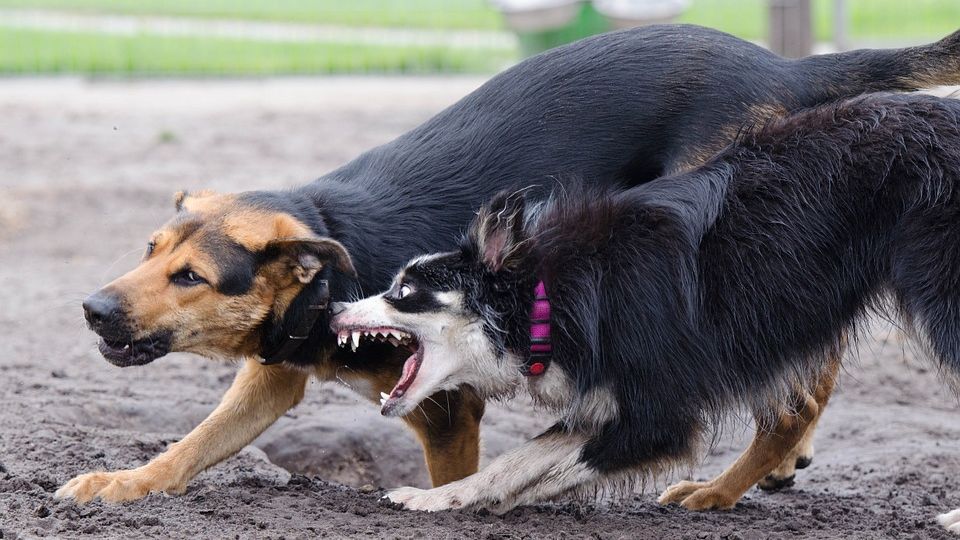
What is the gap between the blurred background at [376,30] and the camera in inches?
584

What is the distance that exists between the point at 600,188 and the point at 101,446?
2378 millimetres

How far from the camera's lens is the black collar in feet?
16.2

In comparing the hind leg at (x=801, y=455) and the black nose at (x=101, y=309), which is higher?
the black nose at (x=101, y=309)

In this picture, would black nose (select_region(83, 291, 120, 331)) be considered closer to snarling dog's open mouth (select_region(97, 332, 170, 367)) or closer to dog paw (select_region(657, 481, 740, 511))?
snarling dog's open mouth (select_region(97, 332, 170, 367))

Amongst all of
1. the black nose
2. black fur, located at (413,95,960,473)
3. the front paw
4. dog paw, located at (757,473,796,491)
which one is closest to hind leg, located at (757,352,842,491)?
dog paw, located at (757,473,796,491)

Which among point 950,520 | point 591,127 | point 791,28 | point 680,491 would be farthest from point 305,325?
point 791,28

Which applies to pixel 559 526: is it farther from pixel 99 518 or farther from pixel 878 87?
pixel 878 87

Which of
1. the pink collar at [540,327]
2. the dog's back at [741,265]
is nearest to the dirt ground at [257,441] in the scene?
the dog's back at [741,265]

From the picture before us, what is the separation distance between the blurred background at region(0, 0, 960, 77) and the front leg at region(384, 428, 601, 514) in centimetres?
869

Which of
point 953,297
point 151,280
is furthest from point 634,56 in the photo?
point 151,280

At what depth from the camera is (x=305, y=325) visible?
196 inches

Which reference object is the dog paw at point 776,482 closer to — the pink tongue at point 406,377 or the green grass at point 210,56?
the pink tongue at point 406,377

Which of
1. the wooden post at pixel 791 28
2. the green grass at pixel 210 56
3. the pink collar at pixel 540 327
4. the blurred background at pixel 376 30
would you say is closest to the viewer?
Answer: the pink collar at pixel 540 327

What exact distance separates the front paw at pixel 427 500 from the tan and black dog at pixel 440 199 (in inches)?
20.2
